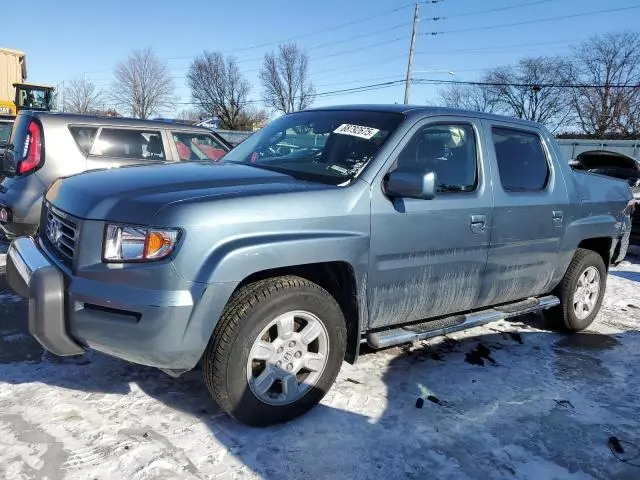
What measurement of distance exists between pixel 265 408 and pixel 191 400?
577mm

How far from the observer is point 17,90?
24.8m

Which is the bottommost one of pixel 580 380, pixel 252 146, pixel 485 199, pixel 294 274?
pixel 580 380

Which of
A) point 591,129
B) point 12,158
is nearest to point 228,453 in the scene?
point 12,158

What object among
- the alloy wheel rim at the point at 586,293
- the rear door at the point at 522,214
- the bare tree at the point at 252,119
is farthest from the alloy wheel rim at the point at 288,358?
the bare tree at the point at 252,119

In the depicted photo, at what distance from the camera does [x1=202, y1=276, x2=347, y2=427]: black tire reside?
2707 mm

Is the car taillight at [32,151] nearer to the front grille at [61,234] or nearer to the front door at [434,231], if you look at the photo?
the front grille at [61,234]

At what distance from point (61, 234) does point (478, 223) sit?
2.62 meters

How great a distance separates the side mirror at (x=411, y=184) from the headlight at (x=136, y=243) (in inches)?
51.0

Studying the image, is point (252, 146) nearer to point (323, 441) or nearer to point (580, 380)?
point (323, 441)

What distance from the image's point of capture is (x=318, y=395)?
123 inches

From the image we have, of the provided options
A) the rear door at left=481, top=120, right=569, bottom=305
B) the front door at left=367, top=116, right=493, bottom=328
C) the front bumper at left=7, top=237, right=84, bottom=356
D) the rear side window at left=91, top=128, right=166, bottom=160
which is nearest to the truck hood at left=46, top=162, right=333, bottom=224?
the front bumper at left=7, top=237, right=84, bottom=356

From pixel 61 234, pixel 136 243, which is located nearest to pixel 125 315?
pixel 136 243

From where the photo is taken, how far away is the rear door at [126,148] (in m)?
6.27

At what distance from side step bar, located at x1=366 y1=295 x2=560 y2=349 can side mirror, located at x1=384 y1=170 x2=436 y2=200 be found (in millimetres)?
889
